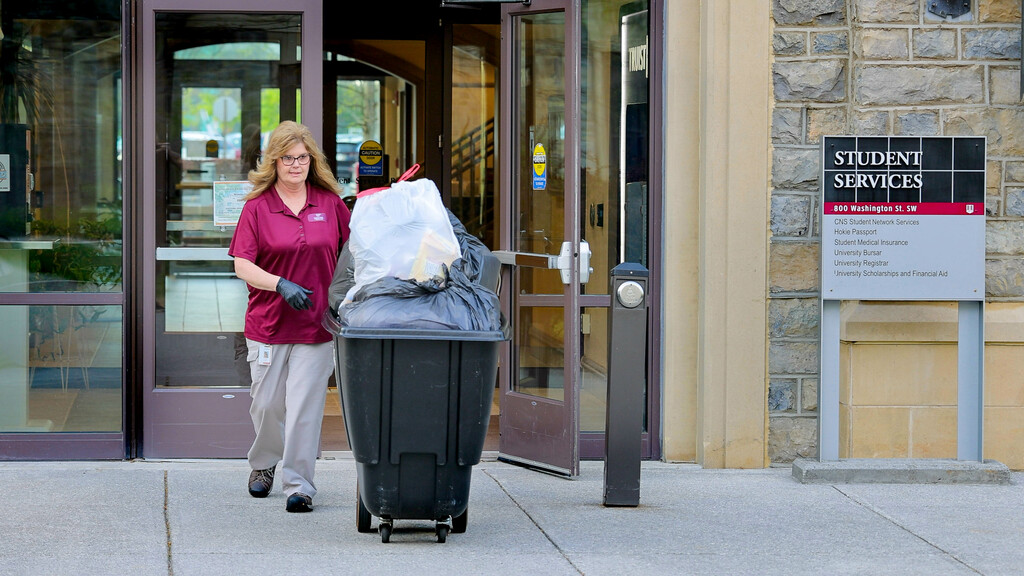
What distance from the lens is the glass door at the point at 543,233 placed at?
627 cm

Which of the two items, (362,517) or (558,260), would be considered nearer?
(362,517)

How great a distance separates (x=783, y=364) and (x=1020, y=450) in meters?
1.37

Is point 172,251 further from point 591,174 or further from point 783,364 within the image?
point 783,364

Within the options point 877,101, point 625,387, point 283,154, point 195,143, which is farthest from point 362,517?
point 877,101

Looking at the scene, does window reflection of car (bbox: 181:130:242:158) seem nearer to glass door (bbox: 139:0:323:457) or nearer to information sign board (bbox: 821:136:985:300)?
glass door (bbox: 139:0:323:457)

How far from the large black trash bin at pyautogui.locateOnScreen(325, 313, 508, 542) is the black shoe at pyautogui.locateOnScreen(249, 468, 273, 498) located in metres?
1.14

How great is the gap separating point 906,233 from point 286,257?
318cm

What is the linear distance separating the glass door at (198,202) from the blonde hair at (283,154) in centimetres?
103

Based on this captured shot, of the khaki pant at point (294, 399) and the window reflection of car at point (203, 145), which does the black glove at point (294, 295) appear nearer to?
the khaki pant at point (294, 399)

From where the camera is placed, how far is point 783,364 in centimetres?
660

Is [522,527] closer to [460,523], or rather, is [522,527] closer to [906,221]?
[460,523]

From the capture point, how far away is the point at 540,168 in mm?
6617

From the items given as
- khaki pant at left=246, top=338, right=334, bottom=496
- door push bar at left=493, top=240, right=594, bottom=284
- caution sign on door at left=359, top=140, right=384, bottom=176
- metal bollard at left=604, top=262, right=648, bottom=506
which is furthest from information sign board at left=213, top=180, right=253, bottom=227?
caution sign on door at left=359, top=140, right=384, bottom=176

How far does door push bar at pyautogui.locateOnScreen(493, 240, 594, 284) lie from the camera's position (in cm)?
612
